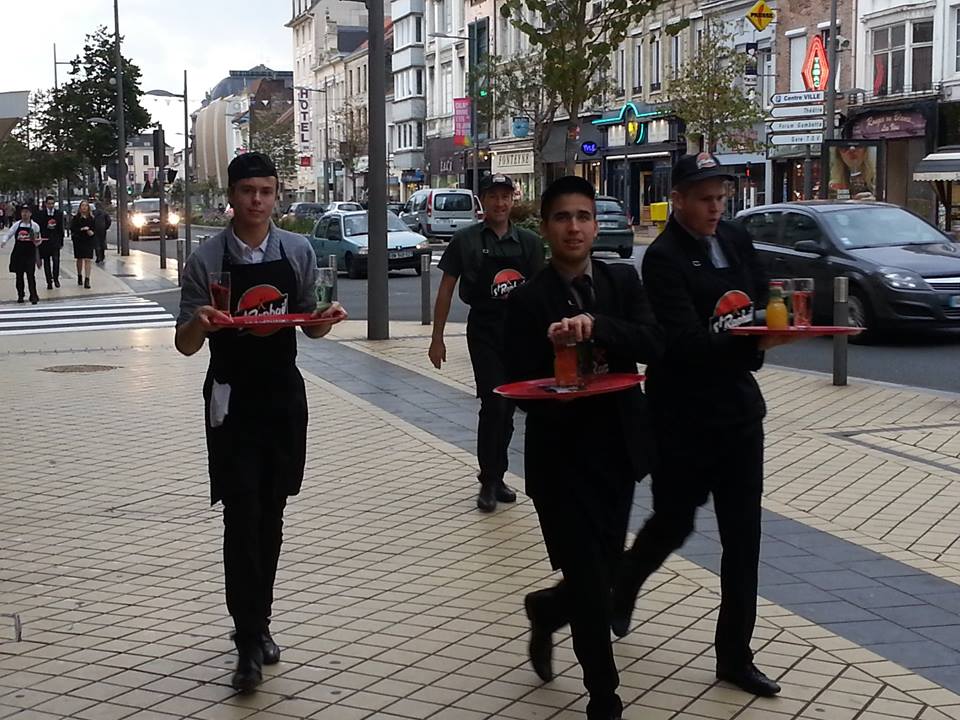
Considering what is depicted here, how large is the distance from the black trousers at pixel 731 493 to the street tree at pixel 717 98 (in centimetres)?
3815

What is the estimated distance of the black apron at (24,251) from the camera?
2406 cm

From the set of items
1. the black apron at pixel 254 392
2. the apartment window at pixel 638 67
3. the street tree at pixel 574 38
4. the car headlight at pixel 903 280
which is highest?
the apartment window at pixel 638 67

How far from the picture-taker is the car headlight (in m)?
15.3

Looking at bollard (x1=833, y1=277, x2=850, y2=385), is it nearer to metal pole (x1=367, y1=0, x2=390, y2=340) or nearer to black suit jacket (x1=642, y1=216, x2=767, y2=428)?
metal pole (x1=367, y1=0, x2=390, y2=340)

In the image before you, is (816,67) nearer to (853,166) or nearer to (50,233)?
(853,166)

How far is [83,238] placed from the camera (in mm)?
28141

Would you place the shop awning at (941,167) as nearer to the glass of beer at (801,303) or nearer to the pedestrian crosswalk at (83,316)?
the pedestrian crosswalk at (83,316)

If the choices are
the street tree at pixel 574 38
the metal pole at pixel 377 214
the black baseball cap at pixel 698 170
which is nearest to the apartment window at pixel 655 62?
the street tree at pixel 574 38

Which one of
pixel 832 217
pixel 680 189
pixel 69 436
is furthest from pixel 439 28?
pixel 680 189

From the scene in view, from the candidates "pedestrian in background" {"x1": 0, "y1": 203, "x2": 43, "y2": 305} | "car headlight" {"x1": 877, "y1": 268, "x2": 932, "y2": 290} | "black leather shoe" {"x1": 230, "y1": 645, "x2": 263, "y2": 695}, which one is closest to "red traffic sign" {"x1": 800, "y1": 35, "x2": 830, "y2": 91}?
"pedestrian in background" {"x1": 0, "y1": 203, "x2": 43, "y2": 305}

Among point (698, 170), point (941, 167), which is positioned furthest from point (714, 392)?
point (941, 167)

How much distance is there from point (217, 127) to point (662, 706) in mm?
112091

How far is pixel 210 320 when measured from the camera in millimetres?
4590

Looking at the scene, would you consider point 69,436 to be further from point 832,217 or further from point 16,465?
point 832,217
